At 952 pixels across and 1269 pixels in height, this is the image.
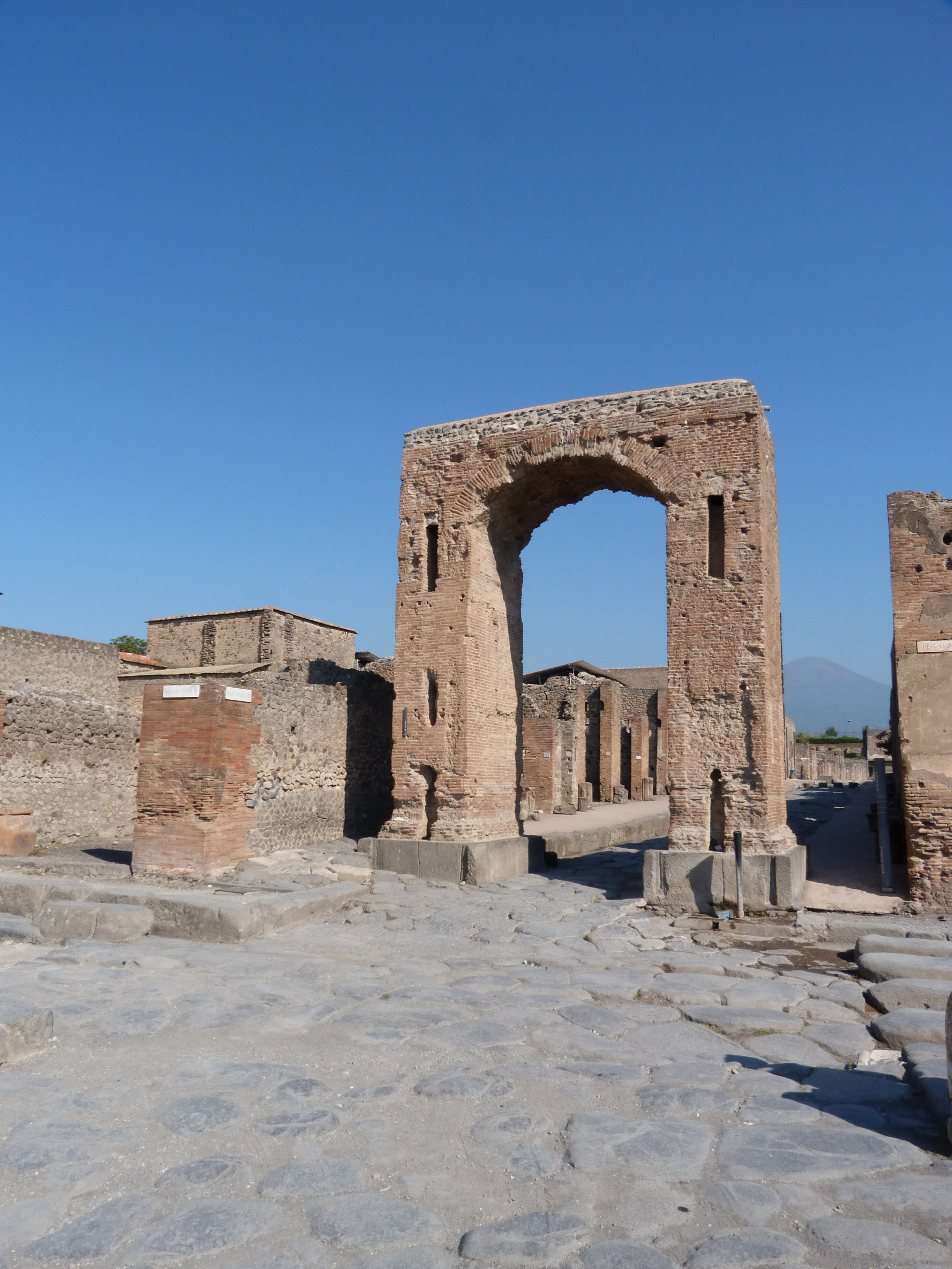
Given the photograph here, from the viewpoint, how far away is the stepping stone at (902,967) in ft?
18.7

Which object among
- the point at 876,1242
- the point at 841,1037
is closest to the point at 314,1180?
the point at 876,1242

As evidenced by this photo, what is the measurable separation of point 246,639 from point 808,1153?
30.1 m

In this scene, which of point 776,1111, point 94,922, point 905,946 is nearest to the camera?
point 776,1111

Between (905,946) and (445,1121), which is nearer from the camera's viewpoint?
(445,1121)

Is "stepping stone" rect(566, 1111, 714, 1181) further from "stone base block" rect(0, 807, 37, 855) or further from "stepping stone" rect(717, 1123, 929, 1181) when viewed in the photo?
"stone base block" rect(0, 807, 37, 855)

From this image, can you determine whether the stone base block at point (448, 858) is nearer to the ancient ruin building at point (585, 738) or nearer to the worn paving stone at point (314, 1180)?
the ancient ruin building at point (585, 738)

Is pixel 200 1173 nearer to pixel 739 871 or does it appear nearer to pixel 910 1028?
pixel 910 1028

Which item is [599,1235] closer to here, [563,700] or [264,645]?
[563,700]

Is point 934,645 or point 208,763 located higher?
point 934,645

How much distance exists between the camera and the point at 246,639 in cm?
3167

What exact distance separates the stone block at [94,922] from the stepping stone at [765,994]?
4342 millimetres

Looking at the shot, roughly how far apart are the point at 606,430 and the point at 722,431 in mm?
1453

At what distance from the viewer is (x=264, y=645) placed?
102 ft

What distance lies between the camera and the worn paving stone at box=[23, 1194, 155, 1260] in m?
2.42
